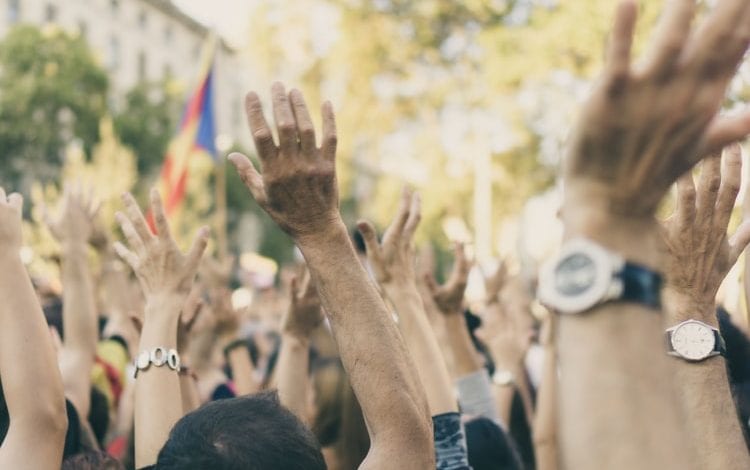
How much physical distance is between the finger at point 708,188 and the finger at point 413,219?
1.11 meters

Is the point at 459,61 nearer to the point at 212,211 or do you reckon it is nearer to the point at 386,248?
the point at 386,248

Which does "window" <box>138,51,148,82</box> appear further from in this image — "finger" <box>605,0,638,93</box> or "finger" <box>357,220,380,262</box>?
"finger" <box>605,0,638,93</box>

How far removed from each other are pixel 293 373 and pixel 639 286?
208cm

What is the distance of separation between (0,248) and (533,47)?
52.4 ft

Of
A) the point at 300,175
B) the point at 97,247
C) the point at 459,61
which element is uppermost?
the point at 459,61

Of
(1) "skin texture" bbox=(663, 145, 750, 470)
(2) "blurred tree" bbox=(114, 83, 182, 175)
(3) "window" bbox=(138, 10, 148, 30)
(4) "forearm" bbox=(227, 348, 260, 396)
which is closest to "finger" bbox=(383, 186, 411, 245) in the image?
(1) "skin texture" bbox=(663, 145, 750, 470)

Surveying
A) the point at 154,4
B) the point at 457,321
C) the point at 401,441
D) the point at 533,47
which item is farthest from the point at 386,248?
the point at 154,4

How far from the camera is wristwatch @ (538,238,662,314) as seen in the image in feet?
3.97

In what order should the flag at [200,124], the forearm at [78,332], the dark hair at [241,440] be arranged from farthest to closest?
the flag at [200,124]
the forearm at [78,332]
the dark hair at [241,440]

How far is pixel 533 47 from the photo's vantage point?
57.4 ft

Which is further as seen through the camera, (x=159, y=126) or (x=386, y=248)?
(x=159, y=126)

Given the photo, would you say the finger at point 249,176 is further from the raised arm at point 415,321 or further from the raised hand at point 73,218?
the raised hand at point 73,218

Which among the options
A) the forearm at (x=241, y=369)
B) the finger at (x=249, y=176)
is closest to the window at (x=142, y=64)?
the forearm at (x=241, y=369)

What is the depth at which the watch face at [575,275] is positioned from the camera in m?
1.22
